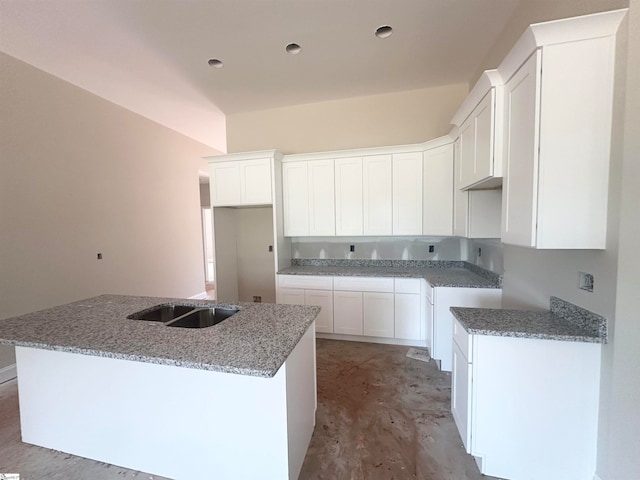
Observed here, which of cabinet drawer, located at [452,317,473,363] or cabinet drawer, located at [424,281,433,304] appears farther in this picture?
cabinet drawer, located at [424,281,433,304]

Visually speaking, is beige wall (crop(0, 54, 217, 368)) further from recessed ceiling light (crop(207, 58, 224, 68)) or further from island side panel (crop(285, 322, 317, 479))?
island side panel (crop(285, 322, 317, 479))

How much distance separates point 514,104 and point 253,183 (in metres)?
2.83

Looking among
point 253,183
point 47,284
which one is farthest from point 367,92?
point 47,284

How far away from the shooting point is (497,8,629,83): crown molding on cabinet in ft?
4.00

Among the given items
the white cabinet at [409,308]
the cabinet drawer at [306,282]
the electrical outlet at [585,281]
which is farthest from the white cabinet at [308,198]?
the electrical outlet at [585,281]

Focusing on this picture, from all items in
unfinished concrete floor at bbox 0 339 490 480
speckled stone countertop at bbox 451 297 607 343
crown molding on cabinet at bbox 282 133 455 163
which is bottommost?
unfinished concrete floor at bbox 0 339 490 480

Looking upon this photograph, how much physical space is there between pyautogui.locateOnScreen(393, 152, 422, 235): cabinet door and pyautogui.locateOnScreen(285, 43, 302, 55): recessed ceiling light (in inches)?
61.4

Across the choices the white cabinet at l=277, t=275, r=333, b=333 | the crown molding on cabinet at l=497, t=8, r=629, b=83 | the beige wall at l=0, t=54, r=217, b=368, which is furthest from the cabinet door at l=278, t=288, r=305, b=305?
the crown molding on cabinet at l=497, t=8, r=629, b=83

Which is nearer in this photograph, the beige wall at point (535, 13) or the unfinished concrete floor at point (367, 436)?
the beige wall at point (535, 13)

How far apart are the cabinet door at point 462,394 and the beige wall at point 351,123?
2.75 metres

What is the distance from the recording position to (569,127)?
1.33 m

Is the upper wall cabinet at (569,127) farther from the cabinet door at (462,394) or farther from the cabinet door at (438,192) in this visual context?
the cabinet door at (438,192)

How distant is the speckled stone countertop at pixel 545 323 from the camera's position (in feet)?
4.41

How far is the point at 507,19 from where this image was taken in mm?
2186
